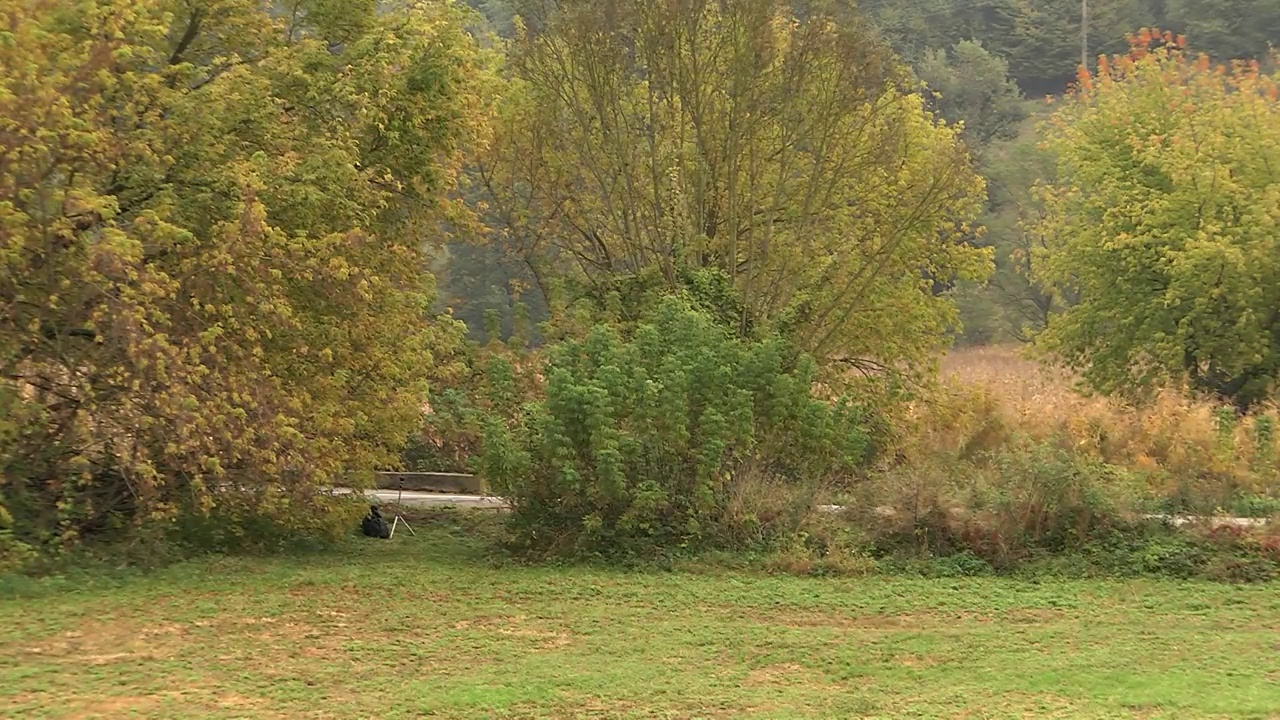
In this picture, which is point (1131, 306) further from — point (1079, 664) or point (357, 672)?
point (357, 672)

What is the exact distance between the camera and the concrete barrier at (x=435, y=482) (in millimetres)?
19156

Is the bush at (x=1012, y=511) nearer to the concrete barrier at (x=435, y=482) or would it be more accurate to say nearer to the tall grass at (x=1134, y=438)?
the tall grass at (x=1134, y=438)

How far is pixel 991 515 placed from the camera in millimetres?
12570

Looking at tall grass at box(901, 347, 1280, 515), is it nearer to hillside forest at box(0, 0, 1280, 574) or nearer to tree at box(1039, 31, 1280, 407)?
hillside forest at box(0, 0, 1280, 574)

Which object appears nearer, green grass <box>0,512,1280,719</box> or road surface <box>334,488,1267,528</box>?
green grass <box>0,512,1280,719</box>

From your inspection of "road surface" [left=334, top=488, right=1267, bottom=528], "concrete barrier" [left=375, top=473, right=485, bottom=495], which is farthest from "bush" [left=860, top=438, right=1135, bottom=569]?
"concrete barrier" [left=375, top=473, right=485, bottom=495]

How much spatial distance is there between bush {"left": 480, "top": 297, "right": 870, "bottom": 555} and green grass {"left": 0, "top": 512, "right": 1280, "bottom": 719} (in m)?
0.84

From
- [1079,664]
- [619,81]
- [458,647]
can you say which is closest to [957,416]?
[619,81]

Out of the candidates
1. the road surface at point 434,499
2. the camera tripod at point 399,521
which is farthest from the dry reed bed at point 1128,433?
the camera tripod at point 399,521

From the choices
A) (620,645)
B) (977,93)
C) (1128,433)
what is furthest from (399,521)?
(977,93)

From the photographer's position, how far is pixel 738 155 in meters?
16.3

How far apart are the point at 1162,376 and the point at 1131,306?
4.70 ft

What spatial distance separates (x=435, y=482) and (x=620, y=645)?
1063cm

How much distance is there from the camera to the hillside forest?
37.4 feet
